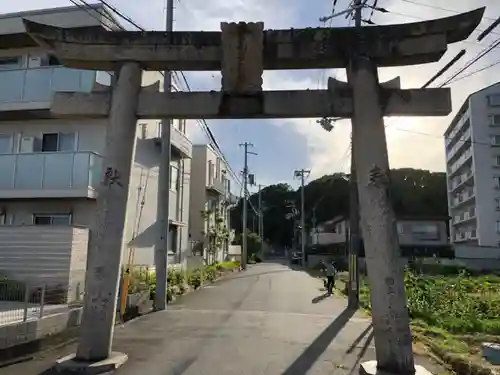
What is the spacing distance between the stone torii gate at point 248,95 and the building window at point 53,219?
8746mm

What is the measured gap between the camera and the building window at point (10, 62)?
56.1 feet

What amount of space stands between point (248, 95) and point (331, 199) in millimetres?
70161

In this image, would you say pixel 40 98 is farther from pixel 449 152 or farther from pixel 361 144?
pixel 449 152

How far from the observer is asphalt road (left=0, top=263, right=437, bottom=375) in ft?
24.7

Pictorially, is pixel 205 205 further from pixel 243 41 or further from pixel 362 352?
pixel 243 41

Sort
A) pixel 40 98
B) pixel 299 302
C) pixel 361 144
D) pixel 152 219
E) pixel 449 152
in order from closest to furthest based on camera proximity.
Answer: pixel 361 144
pixel 40 98
pixel 299 302
pixel 152 219
pixel 449 152

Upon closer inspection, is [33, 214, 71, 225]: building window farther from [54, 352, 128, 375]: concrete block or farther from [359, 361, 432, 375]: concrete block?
[359, 361, 432, 375]: concrete block

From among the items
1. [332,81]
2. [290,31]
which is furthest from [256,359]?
[290,31]

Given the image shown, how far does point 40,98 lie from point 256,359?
12.1 meters

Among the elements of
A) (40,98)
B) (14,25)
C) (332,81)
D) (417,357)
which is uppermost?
(14,25)

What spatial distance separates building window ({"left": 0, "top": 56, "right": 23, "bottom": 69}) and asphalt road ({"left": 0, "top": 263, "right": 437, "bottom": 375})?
1091 cm

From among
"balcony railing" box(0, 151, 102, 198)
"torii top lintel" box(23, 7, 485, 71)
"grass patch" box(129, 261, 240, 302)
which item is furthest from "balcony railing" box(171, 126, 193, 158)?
"torii top lintel" box(23, 7, 485, 71)

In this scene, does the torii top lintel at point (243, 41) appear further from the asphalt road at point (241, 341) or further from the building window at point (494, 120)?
the building window at point (494, 120)

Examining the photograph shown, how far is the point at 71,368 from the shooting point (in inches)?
275
